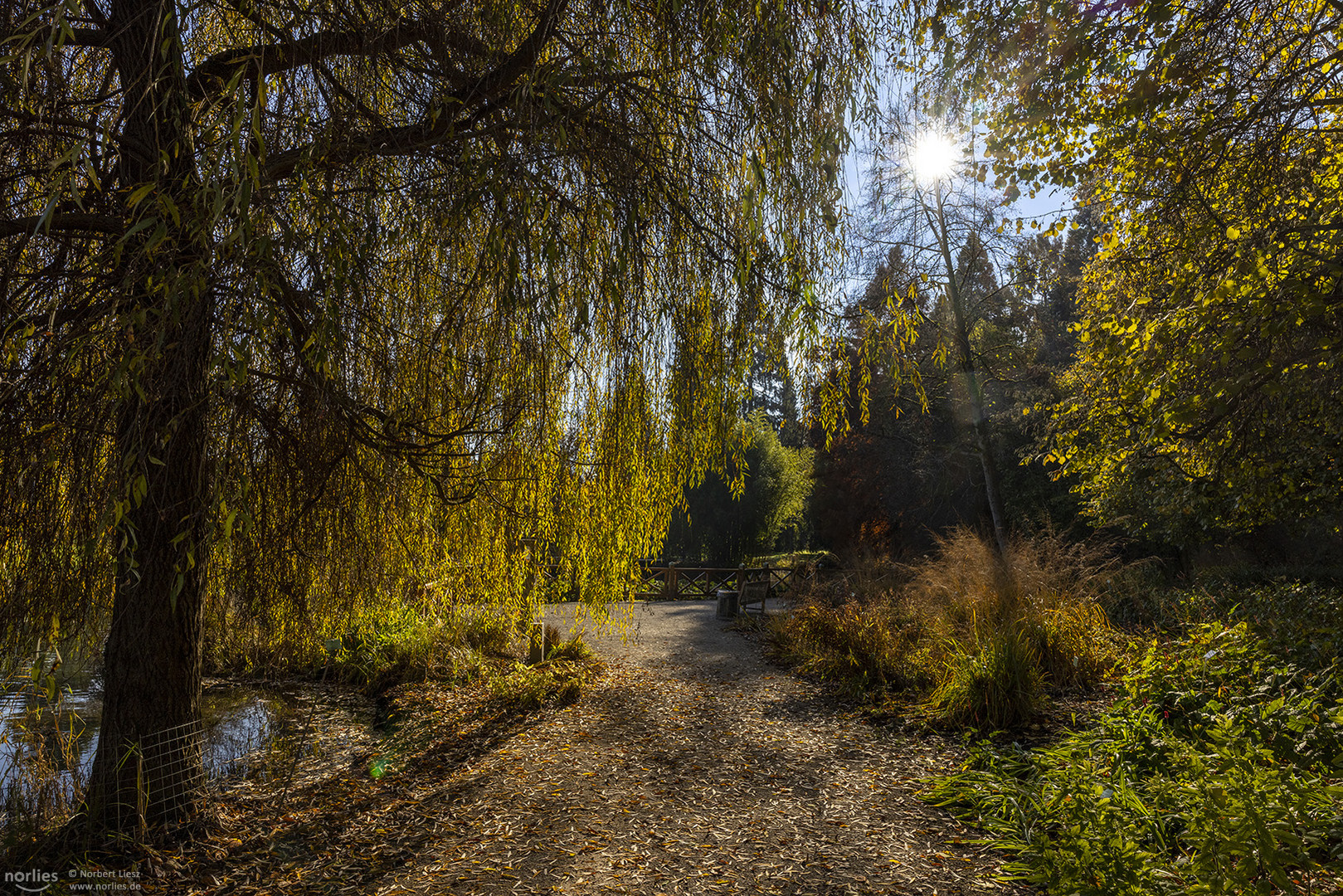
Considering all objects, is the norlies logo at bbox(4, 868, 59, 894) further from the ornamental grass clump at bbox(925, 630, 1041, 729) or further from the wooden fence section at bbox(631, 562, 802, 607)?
the wooden fence section at bbox(631, 562, 802, 607)

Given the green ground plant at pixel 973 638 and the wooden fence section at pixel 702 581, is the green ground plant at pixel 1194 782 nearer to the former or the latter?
the green ground plant at pixel 973 638

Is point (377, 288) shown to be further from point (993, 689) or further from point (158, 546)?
point (993, 689)

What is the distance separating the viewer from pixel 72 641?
2908 millimetres

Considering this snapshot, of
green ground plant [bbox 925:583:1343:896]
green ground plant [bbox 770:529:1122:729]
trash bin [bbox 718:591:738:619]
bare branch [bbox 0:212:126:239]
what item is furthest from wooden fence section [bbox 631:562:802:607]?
bare branch [bbox 0:212:126:239]

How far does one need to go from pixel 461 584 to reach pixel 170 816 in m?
2.00

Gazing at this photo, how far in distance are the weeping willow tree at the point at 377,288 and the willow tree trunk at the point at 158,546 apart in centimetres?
2

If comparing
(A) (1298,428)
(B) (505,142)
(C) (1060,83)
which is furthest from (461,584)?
(A) (1298,428)

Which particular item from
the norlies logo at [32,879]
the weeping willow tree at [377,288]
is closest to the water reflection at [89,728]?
the norlies logo at [32,879]

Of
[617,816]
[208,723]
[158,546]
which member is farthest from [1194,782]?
[208,723]

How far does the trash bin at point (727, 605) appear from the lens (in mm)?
12859

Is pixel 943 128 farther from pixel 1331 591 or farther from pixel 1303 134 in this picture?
pixel 1331 591

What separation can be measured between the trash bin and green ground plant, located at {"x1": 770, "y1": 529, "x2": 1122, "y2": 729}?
14.2 ft

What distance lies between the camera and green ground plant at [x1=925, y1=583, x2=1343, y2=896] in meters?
2.43

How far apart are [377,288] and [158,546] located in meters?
1.70
